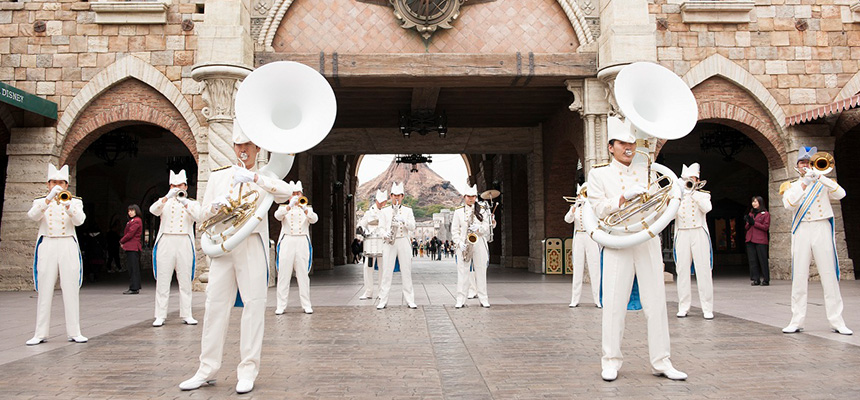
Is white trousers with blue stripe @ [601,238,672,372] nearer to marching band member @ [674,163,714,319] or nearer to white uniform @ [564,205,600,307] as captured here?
marching band member @ [674,163,714,319]

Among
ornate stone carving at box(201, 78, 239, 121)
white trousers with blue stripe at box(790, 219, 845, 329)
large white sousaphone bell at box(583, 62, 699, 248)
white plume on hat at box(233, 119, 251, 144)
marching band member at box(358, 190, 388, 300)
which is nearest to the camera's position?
large white sousaphone bell at box(583, 62, 699, 248)

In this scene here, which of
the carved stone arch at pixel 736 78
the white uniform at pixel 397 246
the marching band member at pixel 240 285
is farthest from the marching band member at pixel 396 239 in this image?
the carved stone arch at pixel 736 78

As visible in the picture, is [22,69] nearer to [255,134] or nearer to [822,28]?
[255,134]

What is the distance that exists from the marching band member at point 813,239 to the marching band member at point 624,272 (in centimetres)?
270

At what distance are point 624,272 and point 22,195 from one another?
12.3m

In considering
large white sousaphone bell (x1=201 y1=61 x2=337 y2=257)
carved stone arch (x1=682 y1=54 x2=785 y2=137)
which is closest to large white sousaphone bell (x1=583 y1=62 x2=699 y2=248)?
large white sousaphone bell (x1=201 y1=61 x2=337 y2=257)

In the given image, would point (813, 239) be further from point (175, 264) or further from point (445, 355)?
point (175, 264)

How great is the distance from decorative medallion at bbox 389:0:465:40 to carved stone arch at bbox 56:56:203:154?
4.55 meters

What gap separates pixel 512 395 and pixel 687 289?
4900 mm

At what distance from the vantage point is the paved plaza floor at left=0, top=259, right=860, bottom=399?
4539 mm

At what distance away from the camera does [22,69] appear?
1298cm

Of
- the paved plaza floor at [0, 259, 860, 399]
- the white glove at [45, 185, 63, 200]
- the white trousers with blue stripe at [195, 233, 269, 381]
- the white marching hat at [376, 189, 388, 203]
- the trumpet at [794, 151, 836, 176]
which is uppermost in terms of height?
the trumpet at [794, 151, 836, 176]

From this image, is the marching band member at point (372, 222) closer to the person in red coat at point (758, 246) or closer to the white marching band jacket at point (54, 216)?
the white marching band jacket at point (54, 216)

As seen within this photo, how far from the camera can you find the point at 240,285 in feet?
15.8
